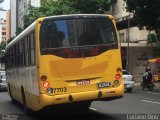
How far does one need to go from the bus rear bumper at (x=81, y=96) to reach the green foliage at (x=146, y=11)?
1954 cm

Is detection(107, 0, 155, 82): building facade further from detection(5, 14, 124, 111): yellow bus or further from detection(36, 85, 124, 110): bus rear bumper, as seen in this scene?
detection(36, 85, 124, 110): bus rear bumper

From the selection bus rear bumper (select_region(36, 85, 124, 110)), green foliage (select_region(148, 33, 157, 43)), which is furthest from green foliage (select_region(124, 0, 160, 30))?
bus rear bumper (select_region(36, 85, 124, 110))

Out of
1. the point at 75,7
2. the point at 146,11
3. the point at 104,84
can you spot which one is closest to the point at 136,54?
the point at 75,7

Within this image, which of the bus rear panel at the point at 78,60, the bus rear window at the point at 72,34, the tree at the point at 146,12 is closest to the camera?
the bus rear panel at the point at 78,60

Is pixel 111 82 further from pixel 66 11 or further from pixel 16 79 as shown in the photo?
pixel 66 11

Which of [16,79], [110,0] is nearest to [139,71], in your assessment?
[110,0]

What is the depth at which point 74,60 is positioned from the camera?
13.4m

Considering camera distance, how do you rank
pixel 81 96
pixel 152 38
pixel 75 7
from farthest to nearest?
pixel 75 7, pixel 152 38, pixel 81 96

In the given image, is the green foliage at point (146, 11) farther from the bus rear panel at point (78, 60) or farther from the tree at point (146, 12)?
the bus rear panel at point (78, 60)

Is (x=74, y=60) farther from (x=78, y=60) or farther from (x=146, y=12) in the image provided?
(x=146, y=12)

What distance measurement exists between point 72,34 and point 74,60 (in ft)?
2.45

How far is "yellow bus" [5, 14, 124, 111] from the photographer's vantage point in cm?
1318

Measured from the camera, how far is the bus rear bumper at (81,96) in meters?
13.0

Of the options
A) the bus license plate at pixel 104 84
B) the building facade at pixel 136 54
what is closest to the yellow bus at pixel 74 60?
the bus license plate at pixel 104 84
